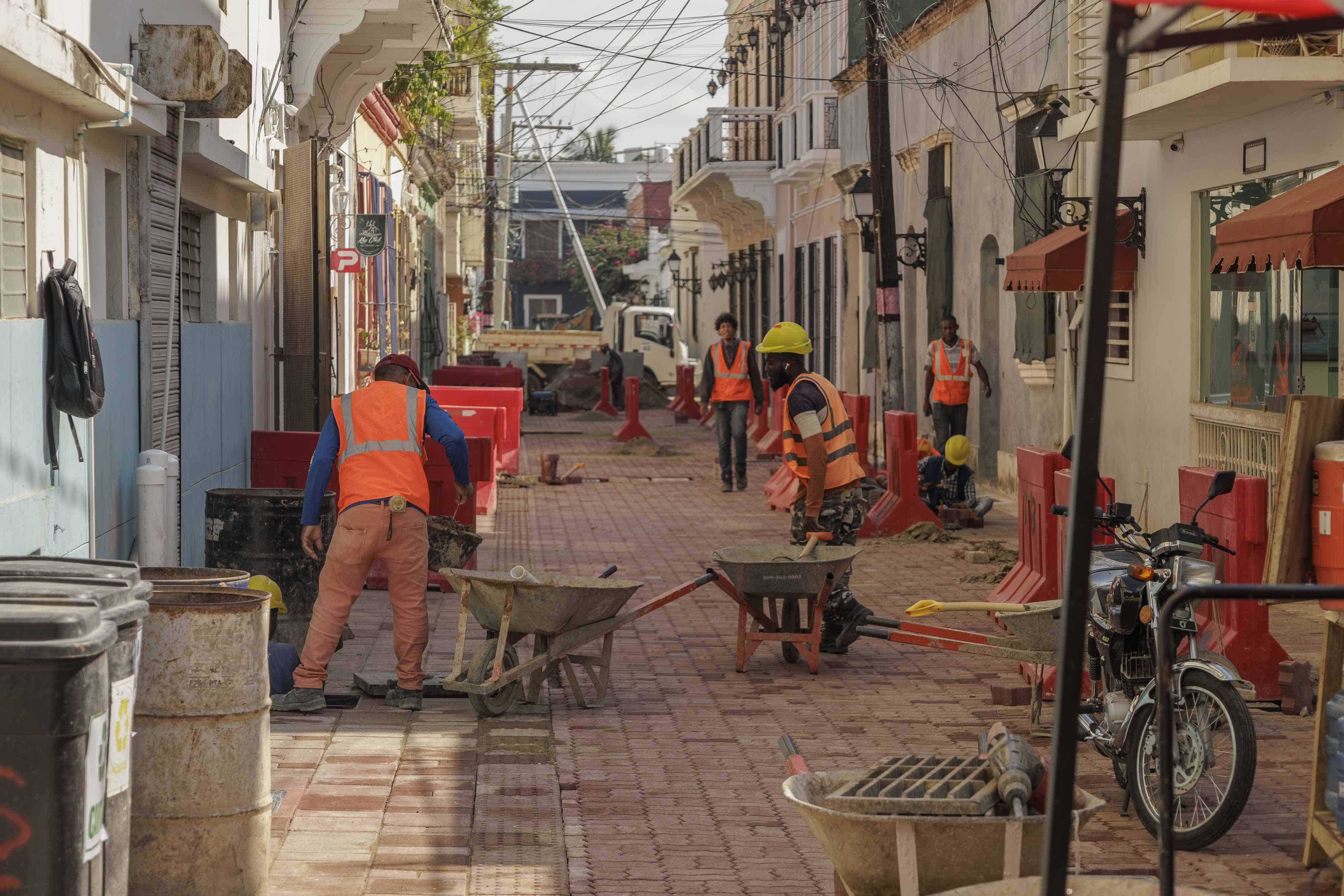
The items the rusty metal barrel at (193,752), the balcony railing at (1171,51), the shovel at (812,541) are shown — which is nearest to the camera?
the rusty metal barrel at (193,752)

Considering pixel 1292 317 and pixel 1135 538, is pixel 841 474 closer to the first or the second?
pixel 1135 538

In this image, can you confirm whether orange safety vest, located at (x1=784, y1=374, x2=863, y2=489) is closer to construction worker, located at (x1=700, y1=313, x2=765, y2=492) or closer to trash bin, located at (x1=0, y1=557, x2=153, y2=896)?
trash bin, located at (x1=0, y1=557, x2=153, y2=896)

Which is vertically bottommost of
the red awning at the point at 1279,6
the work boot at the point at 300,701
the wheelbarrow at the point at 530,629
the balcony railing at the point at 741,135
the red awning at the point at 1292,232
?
the work boot at the point at 300,701

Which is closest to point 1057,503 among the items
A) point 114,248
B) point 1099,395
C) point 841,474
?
point 841,474

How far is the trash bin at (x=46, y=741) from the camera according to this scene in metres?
3.86

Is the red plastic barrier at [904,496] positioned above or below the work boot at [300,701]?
above

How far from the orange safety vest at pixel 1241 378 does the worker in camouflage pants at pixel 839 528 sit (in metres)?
4.80

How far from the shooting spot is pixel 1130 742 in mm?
6141

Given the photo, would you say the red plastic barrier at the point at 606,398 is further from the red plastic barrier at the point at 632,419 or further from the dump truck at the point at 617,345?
the red plastic barrier at the point at 632,419

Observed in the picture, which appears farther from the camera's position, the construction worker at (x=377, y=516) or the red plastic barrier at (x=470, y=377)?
the red plastic barrier at (x=470, y=377)

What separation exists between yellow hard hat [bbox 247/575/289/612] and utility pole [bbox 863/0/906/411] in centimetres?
1039

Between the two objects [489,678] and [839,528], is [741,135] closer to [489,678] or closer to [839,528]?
[839,528]

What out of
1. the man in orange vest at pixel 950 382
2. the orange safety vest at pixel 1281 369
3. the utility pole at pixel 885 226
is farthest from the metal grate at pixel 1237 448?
the utility pole at pixel 885 226

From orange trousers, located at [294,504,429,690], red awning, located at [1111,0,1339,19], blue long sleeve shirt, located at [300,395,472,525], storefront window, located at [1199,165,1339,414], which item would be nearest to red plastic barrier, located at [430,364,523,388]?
storefront window, located at [1199,165,1339,414]
